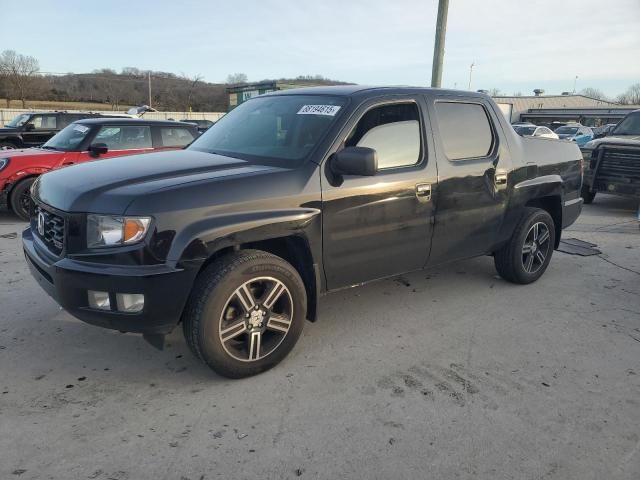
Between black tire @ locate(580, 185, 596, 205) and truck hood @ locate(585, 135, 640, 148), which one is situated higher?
truck hood @ locate(585, 135, 640, 148)

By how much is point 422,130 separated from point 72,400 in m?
3.02

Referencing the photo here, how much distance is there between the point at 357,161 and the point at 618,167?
7668mm

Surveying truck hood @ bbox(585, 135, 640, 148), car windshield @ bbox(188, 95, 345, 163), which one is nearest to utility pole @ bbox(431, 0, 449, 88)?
truck hood @ bbox(585, 135, 640, 148)

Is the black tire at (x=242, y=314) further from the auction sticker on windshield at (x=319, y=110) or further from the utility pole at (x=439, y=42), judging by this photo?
the utility pole at (x=439, y=42)

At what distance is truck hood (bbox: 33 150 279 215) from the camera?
2.78 m

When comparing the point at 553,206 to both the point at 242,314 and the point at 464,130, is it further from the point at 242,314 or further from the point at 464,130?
the point at 242,314

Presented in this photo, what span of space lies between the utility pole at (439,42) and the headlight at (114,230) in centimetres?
863

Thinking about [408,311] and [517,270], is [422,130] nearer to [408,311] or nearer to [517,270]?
[408,311]

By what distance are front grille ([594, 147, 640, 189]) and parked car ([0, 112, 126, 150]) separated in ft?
39.3

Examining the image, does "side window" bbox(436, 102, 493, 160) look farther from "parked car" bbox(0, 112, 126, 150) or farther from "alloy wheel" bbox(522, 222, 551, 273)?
"parked car" bbox(0, 112, 126, 150)

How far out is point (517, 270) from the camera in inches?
191

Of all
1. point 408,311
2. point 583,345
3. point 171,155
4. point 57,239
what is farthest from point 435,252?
point 57,239

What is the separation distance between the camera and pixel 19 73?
5269 centimetres

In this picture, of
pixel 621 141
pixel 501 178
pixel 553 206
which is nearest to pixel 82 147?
pixel 501 178
